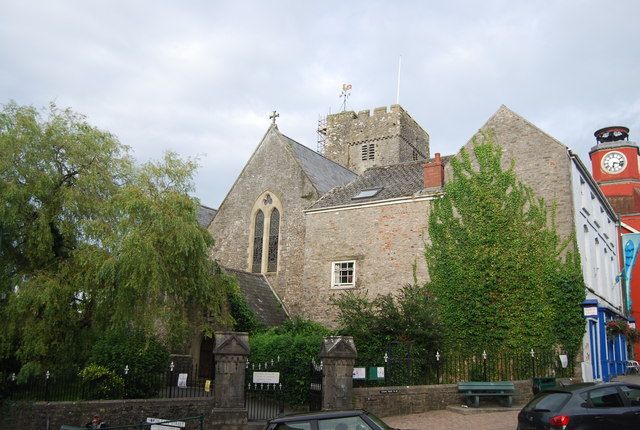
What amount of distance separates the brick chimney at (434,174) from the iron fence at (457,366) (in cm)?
727

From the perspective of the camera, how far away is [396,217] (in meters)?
24.4

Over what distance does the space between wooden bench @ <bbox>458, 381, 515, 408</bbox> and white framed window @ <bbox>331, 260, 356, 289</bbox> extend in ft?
29.1

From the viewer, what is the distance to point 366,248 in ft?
81.6

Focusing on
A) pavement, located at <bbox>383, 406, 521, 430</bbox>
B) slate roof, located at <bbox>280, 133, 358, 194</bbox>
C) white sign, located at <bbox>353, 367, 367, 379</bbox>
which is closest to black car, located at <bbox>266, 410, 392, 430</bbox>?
pavement, located at <bbox>383, 406, 521, 430</bbox>

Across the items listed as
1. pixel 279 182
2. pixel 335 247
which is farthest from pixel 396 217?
pixel 279 182

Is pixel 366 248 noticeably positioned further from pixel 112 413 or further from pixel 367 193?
pixel 112 413

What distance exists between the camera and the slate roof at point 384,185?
25.5 meters

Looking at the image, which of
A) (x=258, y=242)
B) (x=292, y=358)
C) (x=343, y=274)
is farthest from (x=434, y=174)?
(x=292, y=358)

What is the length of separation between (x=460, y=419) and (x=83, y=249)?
1122 centimetres

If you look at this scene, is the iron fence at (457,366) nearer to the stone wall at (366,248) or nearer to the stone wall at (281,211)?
the stone wall at (366,248)

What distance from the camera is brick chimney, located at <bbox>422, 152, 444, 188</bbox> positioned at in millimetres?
24047

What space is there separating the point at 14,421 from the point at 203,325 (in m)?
5.49

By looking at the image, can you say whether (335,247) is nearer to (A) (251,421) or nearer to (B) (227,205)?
(B) (227,205)

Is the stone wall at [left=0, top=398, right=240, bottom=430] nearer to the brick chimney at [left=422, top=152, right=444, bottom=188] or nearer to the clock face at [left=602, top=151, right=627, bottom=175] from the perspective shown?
the brick chimney at [left=422, top=152, right=444, bottom=188]
